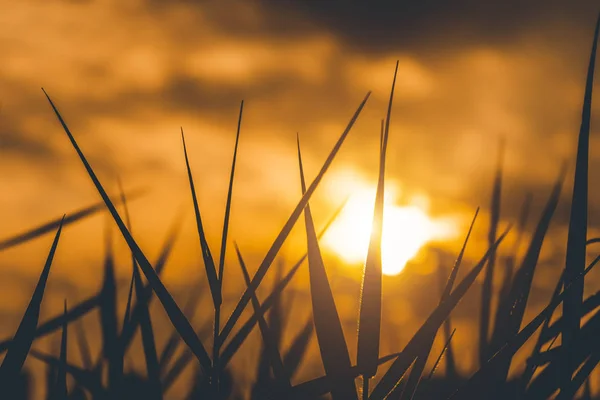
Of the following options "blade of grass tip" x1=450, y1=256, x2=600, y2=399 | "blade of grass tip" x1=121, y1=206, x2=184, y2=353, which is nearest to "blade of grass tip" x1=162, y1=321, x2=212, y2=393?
"blade of grass tip" x1=121, y1=206, x2=184, y2=353

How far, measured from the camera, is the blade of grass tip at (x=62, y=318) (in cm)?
86

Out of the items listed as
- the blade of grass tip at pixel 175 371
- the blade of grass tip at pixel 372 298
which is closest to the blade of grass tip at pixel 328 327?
the blade of grass tip at pixel 372 298

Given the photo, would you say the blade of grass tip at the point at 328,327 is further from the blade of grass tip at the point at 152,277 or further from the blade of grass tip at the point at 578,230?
the blade of grass tip at the point at 578,230

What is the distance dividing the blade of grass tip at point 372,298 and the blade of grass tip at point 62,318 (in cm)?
40

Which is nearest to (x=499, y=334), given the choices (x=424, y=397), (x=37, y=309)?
(x=424, y=397)

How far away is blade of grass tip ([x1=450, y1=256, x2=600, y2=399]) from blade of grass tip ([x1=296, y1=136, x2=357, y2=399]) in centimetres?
12

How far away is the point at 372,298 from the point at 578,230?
0.24m

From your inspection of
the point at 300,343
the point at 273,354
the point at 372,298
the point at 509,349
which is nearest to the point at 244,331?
the point at 273,354

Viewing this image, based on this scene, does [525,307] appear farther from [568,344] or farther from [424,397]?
[424,397]

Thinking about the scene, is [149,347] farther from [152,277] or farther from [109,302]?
[109,302]

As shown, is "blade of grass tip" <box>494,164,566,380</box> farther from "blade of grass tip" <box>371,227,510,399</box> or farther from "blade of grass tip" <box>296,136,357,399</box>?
"blade of grass tip" <box>296,136,357,399</box>

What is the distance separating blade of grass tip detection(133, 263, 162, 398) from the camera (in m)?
0.82

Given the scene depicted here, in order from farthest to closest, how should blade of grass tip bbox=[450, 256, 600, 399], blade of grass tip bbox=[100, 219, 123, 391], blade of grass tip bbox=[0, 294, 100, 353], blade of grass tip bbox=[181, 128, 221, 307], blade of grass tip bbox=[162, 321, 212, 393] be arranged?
1. blade of grass tip bbox=[162, 321, 212, 393]
2. blade of grass tip bbox=[100, 219, 123, 391]
3. blade of grass tip bbox=[0, 294, 100, 353]
4. blade of grass tip bbox=[181, 128, 221, 307]
5. blade of grass tip bbox=[450, 256, 600, 399]

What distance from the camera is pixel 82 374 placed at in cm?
94
